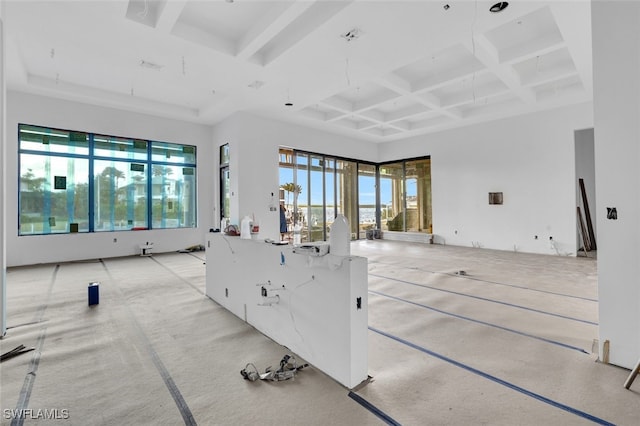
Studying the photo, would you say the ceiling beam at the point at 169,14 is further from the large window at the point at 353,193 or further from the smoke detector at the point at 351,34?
the large window at the point at 353,193

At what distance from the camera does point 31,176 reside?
6.80m

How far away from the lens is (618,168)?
2.27 metres

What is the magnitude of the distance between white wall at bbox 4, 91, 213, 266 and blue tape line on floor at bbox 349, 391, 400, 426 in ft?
24.8

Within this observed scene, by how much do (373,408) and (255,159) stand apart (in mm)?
7162

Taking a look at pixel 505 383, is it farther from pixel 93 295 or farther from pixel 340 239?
pixel 93 295

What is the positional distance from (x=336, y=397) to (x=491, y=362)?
4.34 feet

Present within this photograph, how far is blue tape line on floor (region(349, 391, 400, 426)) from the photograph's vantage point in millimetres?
1751

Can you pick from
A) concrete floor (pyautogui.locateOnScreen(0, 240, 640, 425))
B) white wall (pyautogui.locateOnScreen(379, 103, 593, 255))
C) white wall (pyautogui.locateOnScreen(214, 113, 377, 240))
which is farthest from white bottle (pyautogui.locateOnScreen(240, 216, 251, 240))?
white wall (pyautogui.locateOnScreen(379, 103, 593, 255))

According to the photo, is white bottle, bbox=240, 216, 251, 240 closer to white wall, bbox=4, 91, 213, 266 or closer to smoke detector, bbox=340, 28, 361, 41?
smoke detector, bbox=340, 28, 361, 41

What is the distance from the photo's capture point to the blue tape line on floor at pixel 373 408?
175 cm

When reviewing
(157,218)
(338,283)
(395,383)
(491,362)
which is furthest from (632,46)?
(157,218)

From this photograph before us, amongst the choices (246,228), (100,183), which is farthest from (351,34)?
(100,183)

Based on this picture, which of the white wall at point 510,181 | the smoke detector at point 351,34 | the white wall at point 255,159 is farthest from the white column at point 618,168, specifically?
the white wall at point 255,159

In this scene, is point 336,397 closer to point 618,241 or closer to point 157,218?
point 618,241
